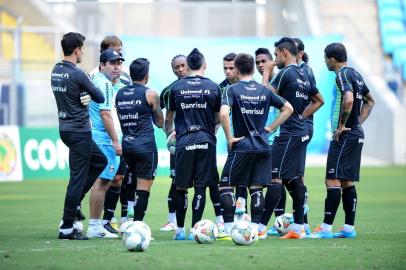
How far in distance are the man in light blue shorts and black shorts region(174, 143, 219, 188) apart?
89 cm

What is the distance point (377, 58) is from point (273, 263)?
27.2 metres

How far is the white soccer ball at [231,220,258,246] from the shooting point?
1206 cm

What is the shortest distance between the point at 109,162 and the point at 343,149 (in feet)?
10.3

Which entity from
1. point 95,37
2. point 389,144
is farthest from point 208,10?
point 389,144

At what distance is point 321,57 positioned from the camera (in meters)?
31.8

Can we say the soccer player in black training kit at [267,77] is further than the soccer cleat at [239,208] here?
Yes

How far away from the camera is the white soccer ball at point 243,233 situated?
39.6ft

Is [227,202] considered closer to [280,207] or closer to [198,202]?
[198,202]

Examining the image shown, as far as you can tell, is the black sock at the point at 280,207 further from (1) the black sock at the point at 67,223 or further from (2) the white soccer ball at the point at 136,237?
(2) the white soccer ball at the point at 136,237

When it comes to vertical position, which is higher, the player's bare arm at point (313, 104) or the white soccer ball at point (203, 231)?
the player's bare arm at point (313, 104)

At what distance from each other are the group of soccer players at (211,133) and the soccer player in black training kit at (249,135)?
0.04 feet

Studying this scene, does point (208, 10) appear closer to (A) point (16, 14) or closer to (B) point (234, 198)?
(A) point (16, 14)

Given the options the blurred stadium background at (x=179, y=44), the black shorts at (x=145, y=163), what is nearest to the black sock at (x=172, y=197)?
the black shorts at (x=145, y=163)

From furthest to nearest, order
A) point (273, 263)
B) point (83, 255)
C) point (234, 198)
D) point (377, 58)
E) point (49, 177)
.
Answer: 1. point (377, 58)
2. point (49, 177)
3. point (234, 198)
4. point (83, 255)
5. point (273, 263)
